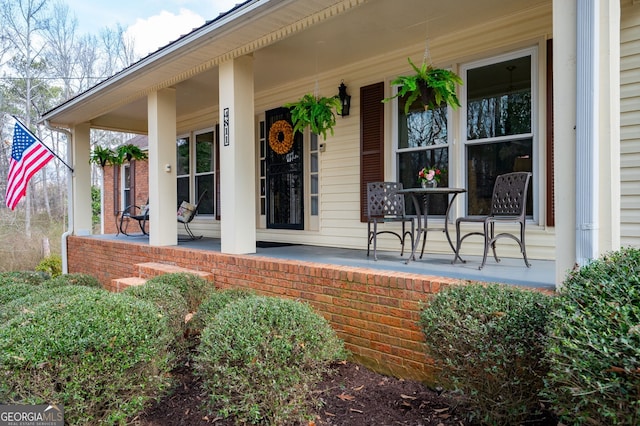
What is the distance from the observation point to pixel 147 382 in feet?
7.27

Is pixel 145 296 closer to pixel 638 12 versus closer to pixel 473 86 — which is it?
pixel 473 86

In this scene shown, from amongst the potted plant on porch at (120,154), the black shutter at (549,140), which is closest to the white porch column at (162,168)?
the potted plant on porch at (120,154)

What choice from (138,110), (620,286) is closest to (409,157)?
(620,286)

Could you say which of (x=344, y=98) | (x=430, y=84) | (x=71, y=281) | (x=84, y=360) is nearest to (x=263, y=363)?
(x=84, y=360)

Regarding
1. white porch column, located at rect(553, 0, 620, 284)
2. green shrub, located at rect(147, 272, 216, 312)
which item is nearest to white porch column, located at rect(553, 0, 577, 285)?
white porch column, located at rect(553, 0, 620, 284)

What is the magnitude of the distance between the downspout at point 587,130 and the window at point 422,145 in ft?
7.77

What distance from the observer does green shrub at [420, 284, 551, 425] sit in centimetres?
195

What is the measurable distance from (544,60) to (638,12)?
0.73 m

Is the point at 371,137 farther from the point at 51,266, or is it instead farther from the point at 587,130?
the point at 51,266

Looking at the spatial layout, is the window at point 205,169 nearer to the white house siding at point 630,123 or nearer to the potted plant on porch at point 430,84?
the potted plant on porch at point 430,84

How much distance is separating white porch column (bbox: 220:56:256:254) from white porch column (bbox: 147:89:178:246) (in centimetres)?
151

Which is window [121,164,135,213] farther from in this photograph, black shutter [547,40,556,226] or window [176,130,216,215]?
black shutter [547,40,556,226]

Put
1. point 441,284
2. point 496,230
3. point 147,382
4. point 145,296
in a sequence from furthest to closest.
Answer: point 496,230 < point 145,296 < point 441,284 < point 147,382

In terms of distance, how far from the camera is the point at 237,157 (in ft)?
14.6
